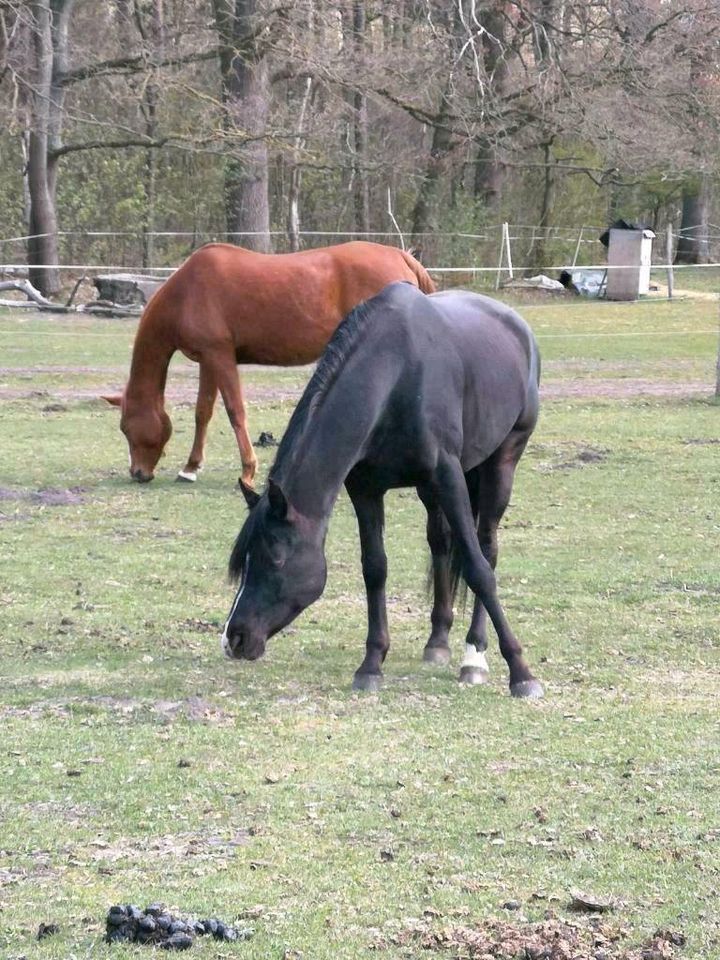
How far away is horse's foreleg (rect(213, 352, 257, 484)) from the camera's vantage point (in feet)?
36.5

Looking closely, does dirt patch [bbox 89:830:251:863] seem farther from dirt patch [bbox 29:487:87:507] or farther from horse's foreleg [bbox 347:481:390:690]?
dirt patch [bbox 29:487:87:507]

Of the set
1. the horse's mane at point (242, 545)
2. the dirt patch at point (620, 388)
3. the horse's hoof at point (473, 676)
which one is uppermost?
the horse's mane at point (242, 545)

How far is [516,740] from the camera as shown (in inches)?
194

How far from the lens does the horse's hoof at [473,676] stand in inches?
230

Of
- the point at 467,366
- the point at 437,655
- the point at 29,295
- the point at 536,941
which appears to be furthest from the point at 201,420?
the point at 29,295

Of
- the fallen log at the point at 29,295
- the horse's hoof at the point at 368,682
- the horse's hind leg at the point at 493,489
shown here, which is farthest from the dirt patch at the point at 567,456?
the fallen log at the point at 29,295

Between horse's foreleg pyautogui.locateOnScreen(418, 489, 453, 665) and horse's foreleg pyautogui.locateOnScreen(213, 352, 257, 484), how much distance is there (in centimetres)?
496

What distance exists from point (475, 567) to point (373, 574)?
1.58 feet

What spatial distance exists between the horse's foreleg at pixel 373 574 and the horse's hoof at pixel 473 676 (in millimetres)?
349

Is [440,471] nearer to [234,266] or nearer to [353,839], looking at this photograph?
[353,839]

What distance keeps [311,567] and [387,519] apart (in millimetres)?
4494

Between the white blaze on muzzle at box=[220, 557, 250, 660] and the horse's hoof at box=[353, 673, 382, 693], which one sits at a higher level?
the white blaze on muzzle at box=[220, 557, 250, 660]

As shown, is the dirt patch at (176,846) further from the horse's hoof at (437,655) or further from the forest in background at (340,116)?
the forest in background at (340,116)

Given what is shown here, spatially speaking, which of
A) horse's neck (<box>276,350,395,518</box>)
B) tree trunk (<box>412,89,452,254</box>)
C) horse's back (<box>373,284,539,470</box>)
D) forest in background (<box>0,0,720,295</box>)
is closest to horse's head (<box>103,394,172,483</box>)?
horse's back (<box>373,284,539,470</box>)
